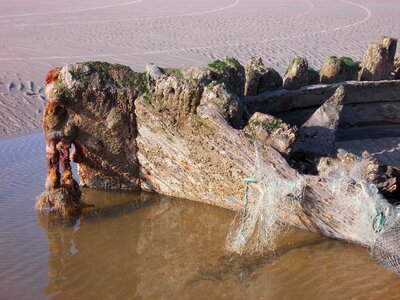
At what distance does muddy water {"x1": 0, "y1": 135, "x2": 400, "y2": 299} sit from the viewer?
5.39m

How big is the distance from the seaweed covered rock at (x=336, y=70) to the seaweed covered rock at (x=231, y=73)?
1.88 m

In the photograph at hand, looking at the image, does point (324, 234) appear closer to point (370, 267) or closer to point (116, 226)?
point (370, 267)

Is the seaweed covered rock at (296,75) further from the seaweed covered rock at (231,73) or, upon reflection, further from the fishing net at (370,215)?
the fishing net at (370,215)

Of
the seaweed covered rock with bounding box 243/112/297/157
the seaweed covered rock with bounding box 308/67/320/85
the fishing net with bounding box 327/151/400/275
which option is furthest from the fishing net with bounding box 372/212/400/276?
the seaweed covered rock with bounding box 308/67/320/85

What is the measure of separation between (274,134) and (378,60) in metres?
3.85

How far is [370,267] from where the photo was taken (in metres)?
5.74

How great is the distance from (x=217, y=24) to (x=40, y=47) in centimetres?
802

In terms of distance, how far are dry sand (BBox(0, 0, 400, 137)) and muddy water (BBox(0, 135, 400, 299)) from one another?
15.1 feet

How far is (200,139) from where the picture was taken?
6.42 meters

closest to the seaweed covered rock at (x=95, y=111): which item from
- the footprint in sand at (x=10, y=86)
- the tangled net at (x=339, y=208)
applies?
the tangled net at (x=339, y=208)

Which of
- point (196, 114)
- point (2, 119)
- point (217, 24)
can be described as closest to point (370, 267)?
point (196, 114)

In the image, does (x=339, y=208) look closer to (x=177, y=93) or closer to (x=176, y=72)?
(x=177, y=93)

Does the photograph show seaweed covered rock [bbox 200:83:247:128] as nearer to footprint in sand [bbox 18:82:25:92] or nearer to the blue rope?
the blue rope

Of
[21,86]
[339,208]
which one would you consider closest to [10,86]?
[21,86]
